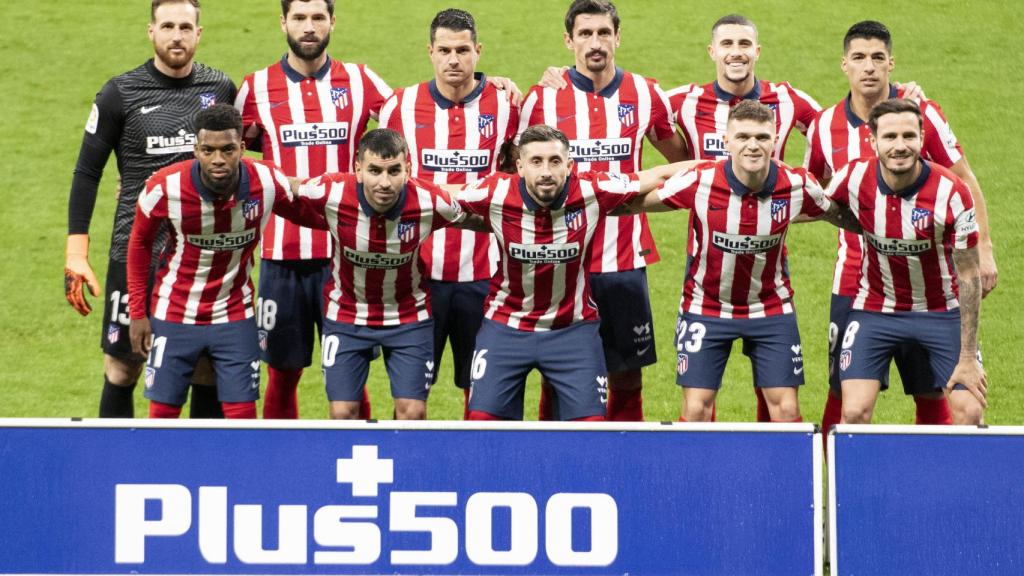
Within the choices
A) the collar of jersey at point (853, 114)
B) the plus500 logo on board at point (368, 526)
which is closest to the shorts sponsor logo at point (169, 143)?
the plus500 logo on board at point (368, 526)

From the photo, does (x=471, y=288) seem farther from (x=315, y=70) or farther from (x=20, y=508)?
(x=20, y=508)

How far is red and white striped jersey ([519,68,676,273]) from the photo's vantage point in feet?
23.0

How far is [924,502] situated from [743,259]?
1546 millimetres

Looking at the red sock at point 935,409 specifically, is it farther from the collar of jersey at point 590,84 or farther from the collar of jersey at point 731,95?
the collar of jersey at point 590,84

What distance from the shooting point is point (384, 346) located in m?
6.64

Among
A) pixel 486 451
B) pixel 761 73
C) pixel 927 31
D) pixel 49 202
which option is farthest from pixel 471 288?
pixel 927 31

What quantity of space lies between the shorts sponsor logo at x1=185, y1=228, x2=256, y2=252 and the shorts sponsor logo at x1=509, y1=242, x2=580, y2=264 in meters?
1.12

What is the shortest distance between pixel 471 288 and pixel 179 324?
52.3 inches

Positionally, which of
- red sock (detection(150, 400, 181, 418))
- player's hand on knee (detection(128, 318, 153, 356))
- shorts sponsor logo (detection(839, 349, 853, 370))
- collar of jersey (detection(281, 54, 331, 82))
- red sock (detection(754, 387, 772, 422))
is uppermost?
collar of jersey (detection(281, 54, 331, 82))


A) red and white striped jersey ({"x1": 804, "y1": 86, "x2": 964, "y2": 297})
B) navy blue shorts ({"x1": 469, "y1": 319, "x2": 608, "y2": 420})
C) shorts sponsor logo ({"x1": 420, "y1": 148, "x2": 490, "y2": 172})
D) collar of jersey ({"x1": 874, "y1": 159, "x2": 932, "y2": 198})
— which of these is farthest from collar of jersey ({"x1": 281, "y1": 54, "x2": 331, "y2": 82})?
collar of jersey ({"x1": 874, "y1": 159, "x2": 932, "y2": 198})

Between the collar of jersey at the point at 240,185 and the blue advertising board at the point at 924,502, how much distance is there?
8.67 feet

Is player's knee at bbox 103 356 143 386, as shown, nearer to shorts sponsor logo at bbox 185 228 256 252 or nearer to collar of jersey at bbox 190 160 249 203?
shorts sponsor logo at bbox 185 228 256 252

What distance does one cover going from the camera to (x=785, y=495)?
212 inches

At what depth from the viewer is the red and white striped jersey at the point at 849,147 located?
22.9ft
